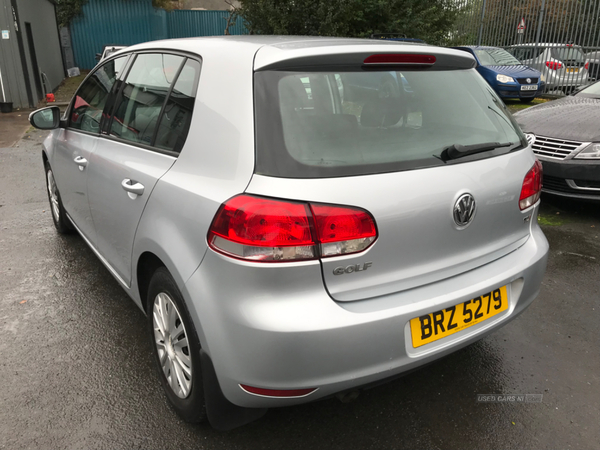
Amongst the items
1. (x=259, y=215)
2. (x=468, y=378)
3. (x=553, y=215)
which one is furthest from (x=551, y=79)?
(x=259, y=215)

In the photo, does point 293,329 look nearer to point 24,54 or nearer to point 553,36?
point 24,54

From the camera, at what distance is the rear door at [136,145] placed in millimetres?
2312

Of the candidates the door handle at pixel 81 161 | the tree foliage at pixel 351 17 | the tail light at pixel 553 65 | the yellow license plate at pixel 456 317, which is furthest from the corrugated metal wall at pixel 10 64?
the tail light at pixel 553 65

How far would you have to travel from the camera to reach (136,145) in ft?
8.59

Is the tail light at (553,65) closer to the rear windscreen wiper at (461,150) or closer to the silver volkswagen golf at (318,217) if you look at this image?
the silver volkswagen golf at (318,217)

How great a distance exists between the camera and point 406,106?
2.18m

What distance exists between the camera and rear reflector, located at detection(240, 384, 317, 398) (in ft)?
6.04

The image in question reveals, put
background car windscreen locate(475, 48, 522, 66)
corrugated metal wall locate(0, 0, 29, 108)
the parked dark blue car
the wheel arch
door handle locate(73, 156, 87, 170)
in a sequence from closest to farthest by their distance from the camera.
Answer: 1. the wheel arch
2. door handle locate(73, 156, 87, 170)
3. corrugated metal wall locate(0, 0, 29, 108)
4. the parked dark blue car
5. background car windscreen locate(475, 48, 522, 66)

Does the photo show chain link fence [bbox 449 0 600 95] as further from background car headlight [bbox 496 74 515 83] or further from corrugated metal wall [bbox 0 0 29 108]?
corrugated metal wall [bbox 0 0 29 108]

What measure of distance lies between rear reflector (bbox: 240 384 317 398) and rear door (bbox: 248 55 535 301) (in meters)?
0.37

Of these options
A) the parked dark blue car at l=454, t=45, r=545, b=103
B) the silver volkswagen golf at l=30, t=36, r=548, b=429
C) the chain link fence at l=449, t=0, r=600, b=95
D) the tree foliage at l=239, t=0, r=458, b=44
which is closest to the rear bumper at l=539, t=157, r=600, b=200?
the silver volkswagen golf at l=30, t=36, r=548, b=429

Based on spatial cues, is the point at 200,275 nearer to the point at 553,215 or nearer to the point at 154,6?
the point at 553,215

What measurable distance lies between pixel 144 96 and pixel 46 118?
1.43 metres

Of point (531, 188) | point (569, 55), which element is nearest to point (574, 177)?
point (531, 188)
